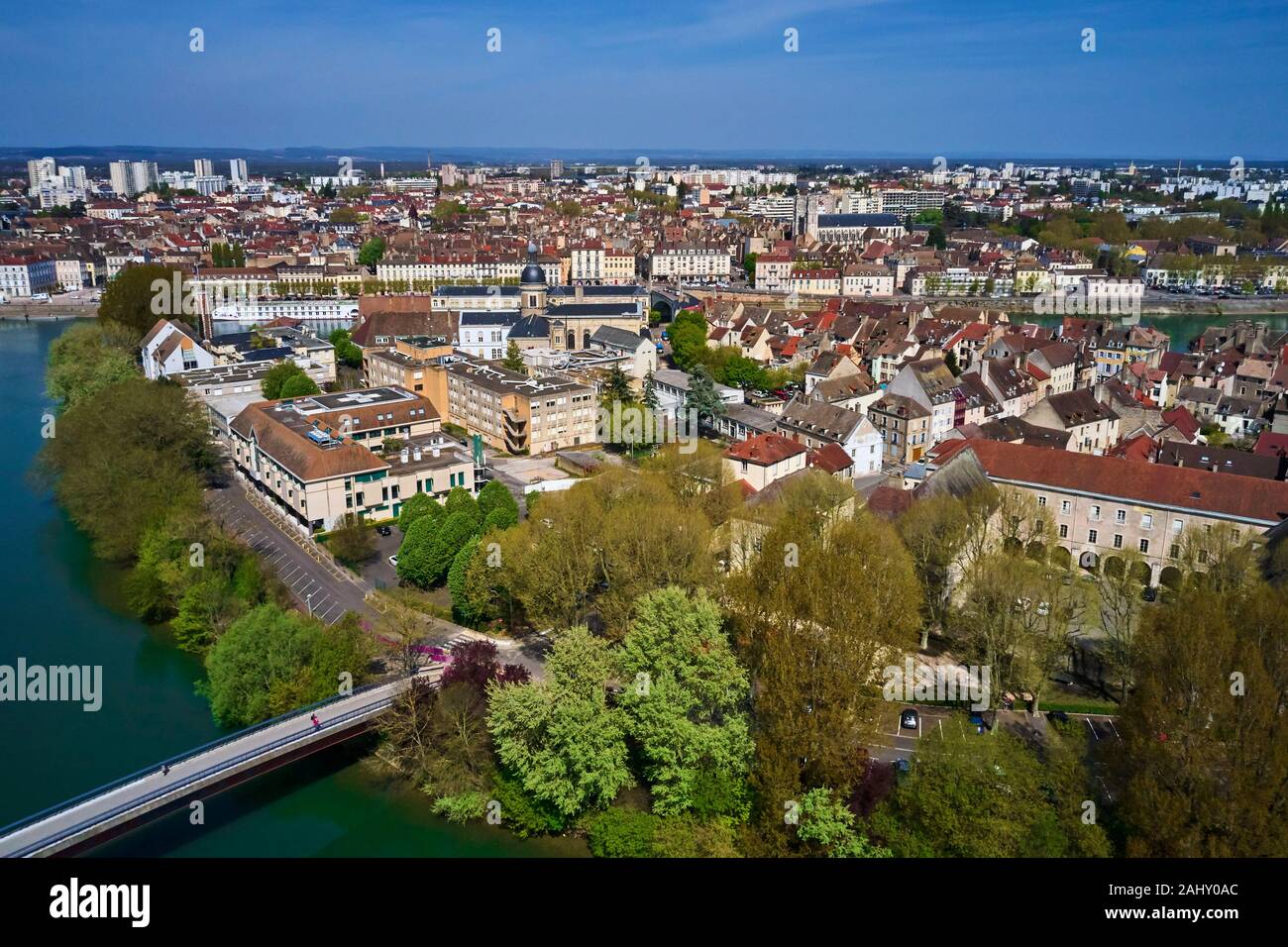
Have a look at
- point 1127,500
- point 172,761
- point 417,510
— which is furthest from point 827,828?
point 417,510

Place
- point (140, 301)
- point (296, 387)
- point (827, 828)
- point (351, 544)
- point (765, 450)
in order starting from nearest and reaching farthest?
point (827, 828) < point (351, 544) < point (765, 450) < point (296, 387) < point (140, 301)

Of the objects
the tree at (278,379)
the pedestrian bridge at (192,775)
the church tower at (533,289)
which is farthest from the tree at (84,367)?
the pedestrian bridge at (192,775)

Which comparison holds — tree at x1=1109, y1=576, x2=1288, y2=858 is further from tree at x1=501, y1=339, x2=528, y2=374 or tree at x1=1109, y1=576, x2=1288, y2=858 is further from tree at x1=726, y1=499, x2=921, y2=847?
tree at x1=501, y1=339, x2=528, y2=374

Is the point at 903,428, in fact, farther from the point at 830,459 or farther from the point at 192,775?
the point at 192,775

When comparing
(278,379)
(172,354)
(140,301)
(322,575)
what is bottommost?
(322,575)

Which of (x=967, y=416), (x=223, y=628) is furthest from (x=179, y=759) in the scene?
(x=967, y=416)

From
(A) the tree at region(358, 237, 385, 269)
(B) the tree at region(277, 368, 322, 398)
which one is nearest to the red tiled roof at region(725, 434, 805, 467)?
(B) the tree at region(277, 368, 322, 398)

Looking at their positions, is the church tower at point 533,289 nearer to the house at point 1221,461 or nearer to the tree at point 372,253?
the tree at point 372,253

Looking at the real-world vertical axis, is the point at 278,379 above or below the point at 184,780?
above
